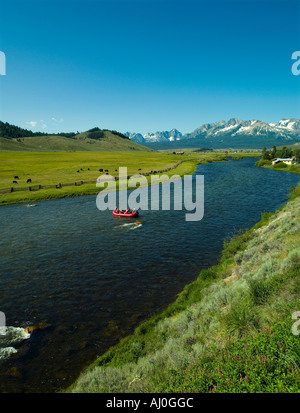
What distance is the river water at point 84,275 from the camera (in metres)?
13.3

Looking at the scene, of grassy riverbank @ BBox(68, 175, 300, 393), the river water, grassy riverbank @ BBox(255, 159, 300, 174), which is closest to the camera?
grassy riverbank @ BBox(68, 175, 300, 393)

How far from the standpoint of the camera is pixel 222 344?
858 centimetres

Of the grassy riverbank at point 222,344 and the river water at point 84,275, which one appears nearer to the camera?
the grassy riverbank at point 222,344

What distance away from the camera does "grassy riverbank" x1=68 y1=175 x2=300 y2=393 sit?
20.6 ft

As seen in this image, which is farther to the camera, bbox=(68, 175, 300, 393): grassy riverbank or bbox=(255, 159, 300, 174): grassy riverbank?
bbox=(255, 159, 300, 174): grassy riverbank

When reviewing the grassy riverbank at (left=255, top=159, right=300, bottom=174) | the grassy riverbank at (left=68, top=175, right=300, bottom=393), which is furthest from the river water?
the grassy riverbank at (left=255, top=159, right=300, bottom=174)

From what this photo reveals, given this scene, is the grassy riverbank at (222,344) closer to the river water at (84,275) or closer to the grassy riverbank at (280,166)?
the river water at (84,275)

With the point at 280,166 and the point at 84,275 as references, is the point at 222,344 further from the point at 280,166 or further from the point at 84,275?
the point at 280,166

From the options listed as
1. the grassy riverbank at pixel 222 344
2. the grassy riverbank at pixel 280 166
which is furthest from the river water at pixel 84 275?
the grassy riverbank at pixel 280 166

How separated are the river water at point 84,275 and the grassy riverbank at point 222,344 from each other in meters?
2.20

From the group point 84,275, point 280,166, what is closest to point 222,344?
point 84,275

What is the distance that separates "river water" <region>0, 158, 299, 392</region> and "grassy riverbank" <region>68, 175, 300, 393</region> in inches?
86.7

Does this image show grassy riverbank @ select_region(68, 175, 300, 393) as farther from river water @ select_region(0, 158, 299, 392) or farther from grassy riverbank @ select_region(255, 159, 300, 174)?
grassy riverbank @ select_region(255, 159, 300, 174)
